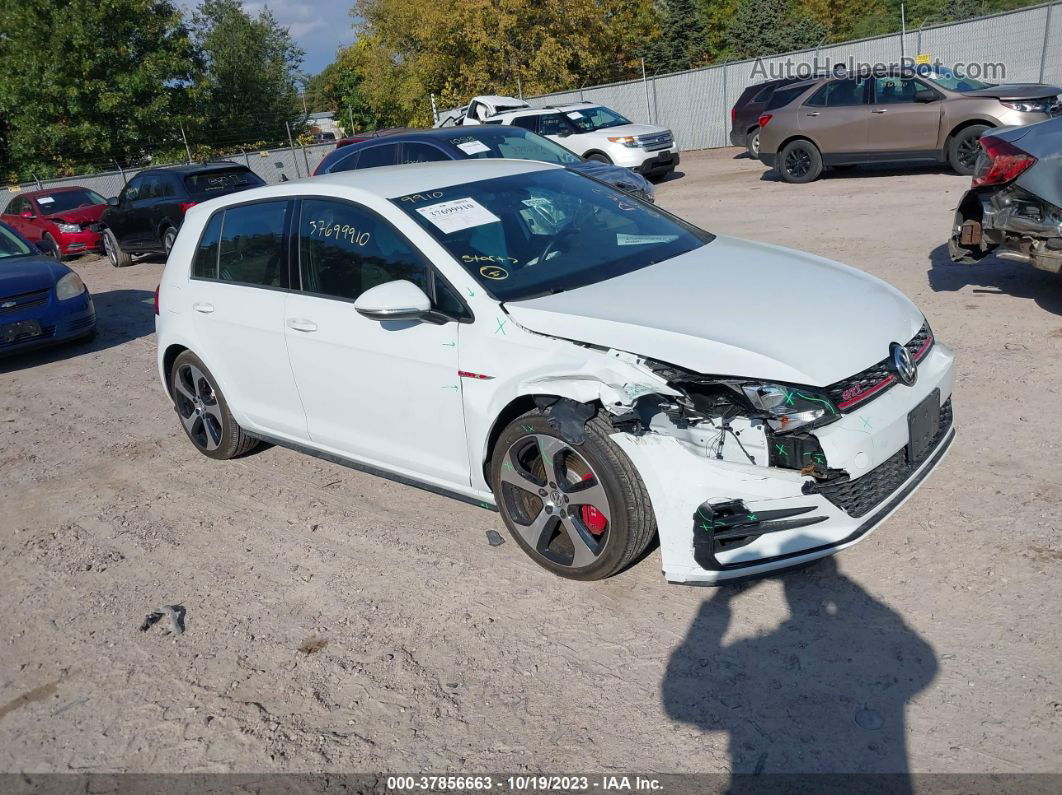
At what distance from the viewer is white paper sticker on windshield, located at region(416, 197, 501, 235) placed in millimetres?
4156

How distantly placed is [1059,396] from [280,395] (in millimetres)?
4414

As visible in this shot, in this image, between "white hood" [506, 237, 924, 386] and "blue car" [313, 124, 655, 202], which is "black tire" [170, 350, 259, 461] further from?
"blue car" [313, 124, 655, 202]

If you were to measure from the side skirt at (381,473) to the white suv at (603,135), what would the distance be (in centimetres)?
1376

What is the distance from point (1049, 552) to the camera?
3.57 meters

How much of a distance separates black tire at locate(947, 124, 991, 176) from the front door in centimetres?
1224

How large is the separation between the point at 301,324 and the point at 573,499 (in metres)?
1.84

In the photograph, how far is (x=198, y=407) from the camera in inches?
223

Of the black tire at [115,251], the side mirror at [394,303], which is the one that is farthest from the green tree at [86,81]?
the side mirror at [394,303]

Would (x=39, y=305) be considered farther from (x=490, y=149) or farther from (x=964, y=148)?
(x=964, y=148)

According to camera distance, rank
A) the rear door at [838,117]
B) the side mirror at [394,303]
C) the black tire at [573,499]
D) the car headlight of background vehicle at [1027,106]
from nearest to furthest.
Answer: the black tire at [573,499]
the side mirror at [394,303]
the car headlight of background vehicle at [1027,106]
the rear door at [838,117]

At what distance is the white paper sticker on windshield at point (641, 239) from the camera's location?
4492 millimetres

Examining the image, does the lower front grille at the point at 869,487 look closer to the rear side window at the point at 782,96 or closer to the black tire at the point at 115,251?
the black tire at the point at 115,251

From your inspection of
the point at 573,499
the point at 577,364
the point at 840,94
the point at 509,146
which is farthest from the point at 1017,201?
the point at 840,94

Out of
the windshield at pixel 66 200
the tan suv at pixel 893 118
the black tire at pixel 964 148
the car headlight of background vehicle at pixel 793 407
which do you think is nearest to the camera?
the car headlight of background vehicle at pixel 793 407
